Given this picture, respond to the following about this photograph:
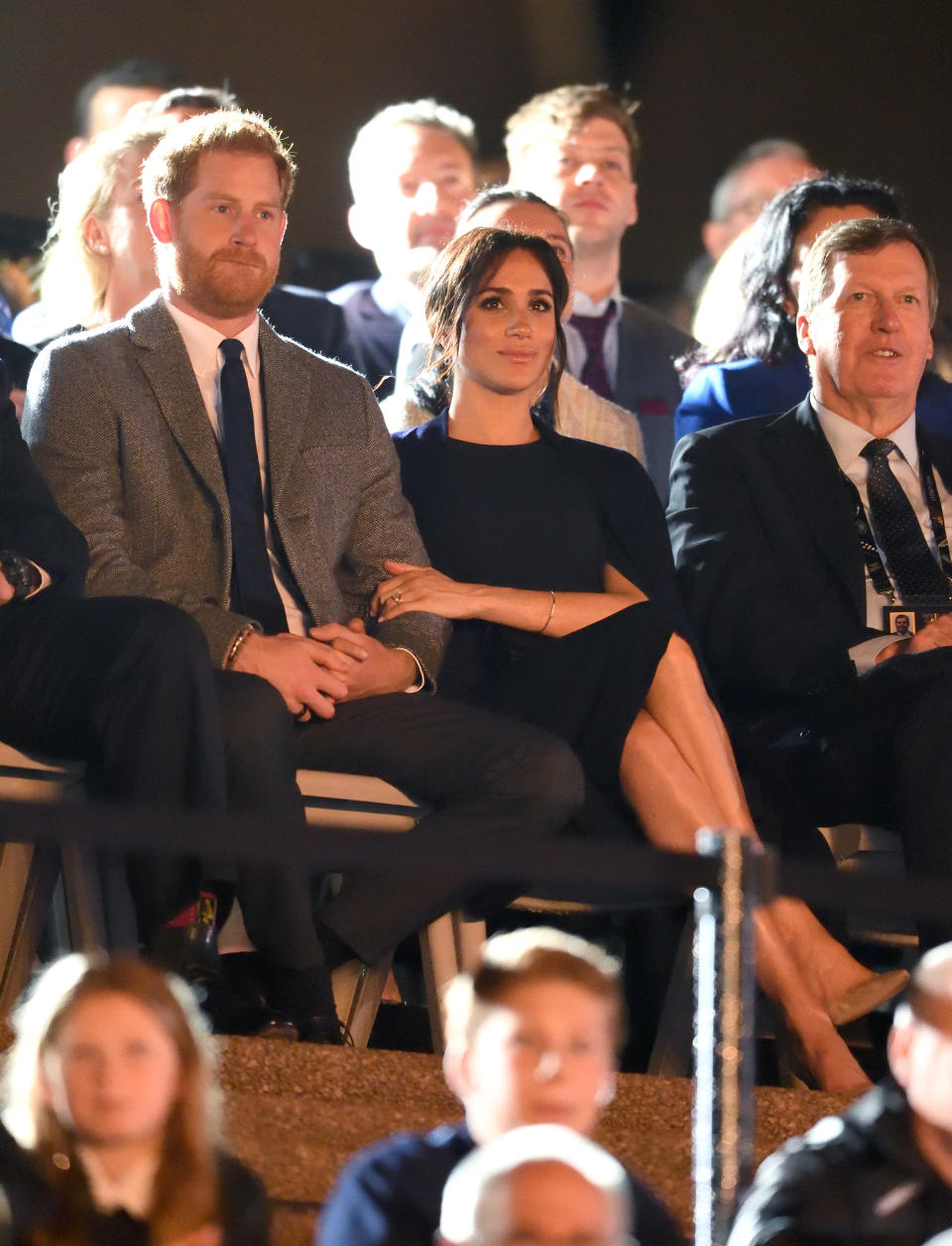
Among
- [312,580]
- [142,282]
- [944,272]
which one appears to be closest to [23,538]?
[312,580]

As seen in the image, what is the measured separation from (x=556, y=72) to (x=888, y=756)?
2.71m

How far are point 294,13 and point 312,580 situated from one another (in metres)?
2.41

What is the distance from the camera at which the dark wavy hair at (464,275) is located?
3303 mm

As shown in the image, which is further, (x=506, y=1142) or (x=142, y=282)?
(x=142, y=282)

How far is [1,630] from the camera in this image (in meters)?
2.58

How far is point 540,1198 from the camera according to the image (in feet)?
4.14

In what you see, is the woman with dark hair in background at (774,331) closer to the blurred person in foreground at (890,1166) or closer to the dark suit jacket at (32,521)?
the dark suit jacket at (32,521)

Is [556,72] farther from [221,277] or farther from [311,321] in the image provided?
[221,277]

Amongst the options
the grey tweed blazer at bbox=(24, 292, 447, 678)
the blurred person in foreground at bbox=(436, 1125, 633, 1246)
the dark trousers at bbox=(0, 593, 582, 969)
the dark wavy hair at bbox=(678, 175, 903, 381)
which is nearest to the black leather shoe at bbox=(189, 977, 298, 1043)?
the dark trousers at bbox=(0, 593, 582, 969)

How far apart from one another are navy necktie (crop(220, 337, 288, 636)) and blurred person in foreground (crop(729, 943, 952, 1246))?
1547 mm

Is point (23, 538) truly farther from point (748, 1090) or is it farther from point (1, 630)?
point (748, 1090)

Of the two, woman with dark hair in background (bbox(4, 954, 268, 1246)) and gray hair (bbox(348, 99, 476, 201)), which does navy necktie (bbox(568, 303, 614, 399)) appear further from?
woman with dark hair in background (bbox(4, 954, 268, 1246))

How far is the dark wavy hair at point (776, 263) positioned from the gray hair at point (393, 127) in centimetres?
105

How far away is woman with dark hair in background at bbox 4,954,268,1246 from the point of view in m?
1.49
